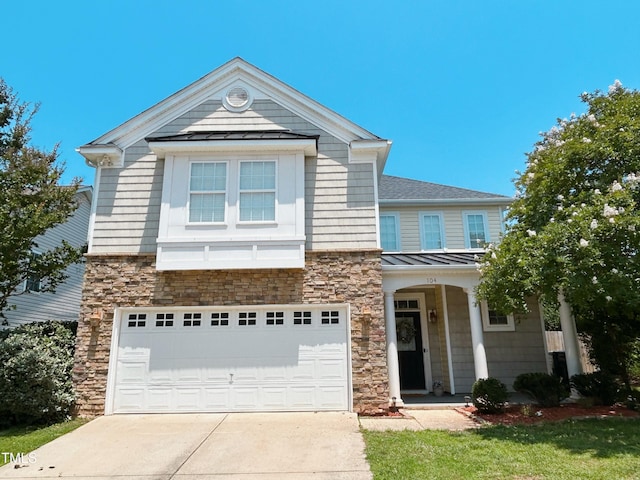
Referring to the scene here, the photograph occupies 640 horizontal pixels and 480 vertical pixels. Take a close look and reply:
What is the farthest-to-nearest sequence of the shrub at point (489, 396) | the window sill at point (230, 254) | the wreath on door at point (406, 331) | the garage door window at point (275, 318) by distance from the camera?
the wreath on door at point (406, 331)
the garage door window at point (275, 318)
the window sill at point (230, 254)
the shrub at point (489, 396)

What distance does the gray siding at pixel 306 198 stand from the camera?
989 cm

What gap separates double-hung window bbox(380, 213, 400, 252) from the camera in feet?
49.0

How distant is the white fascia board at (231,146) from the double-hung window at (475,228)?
7.87 metres

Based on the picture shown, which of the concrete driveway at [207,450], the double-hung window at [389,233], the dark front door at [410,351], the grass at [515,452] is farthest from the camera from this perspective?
the double-hung window at [389,233]

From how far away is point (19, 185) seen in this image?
10.2 meters

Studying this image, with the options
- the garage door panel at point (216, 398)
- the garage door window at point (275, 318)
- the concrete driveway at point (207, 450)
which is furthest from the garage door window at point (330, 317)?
the garage door panel at point (216, 398)

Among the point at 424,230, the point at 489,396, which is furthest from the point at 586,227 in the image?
the point at 424,230

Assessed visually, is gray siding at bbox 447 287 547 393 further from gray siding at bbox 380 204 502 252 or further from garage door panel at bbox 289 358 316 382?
garage door panel at bbox 289 358 316 382

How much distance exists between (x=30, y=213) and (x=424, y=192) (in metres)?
12.6

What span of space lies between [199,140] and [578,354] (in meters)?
10.3

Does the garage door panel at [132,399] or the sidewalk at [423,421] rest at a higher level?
the garage door panel at [132,399]

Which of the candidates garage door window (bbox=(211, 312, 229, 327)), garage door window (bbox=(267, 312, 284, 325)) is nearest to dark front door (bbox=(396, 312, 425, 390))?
garage door window (bbox=(267, 312, 284, 325))

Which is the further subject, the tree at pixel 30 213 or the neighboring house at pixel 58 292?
the neighboring house at pixel 58 292

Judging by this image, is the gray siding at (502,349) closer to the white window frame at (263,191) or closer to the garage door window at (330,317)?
the garage door window at (330,317)
